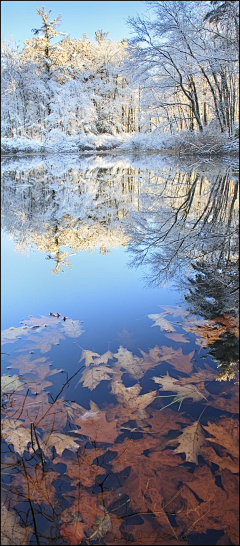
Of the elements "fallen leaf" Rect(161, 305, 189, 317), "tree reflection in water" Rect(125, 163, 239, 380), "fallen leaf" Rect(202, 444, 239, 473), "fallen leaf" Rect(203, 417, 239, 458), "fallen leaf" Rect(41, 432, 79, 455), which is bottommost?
"fallen leaf" Rect(41, 432, 79, 455)

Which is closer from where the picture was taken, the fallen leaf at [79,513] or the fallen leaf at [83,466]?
the fallen leaf at [79,513]

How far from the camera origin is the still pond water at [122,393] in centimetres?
140

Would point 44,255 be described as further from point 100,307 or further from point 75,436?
point 75,436

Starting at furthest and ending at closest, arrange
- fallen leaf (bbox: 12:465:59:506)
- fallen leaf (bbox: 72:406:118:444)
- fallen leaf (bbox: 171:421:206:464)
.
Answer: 1. fallen leaf (bbox: 72:406:118:444)
2. fallen leaf (bbox: 171:421:206:464)
3. fallen leaf (bbox: 12:465:59:506)

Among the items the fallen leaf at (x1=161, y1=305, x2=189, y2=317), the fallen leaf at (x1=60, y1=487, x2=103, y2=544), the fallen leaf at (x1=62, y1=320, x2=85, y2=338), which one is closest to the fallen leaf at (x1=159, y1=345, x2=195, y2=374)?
the fallen leaf at (x1=161, y1=305, x2=189, y2=317)

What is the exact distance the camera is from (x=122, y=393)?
7.09 ft

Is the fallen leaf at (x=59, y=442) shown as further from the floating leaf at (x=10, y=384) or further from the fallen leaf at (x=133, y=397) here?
the floating leaf at (x=10, y=384)

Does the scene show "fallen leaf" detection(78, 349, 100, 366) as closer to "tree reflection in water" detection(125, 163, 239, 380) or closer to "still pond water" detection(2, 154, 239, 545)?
"still pond water" detection(2, 154, 239, 545)

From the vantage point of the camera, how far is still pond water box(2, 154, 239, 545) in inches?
55.0

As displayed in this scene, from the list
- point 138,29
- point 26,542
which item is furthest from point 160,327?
point 138,29

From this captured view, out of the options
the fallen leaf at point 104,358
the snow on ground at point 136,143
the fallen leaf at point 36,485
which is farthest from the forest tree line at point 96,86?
the fallen leaf at point 36,485

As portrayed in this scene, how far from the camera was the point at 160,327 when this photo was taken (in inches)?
118

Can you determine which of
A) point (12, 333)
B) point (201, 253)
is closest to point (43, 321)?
point (12, 333)

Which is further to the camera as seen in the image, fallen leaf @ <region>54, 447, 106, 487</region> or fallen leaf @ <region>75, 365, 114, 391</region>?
fallen leaf @ <region>75, 365, 114, 391</region>
